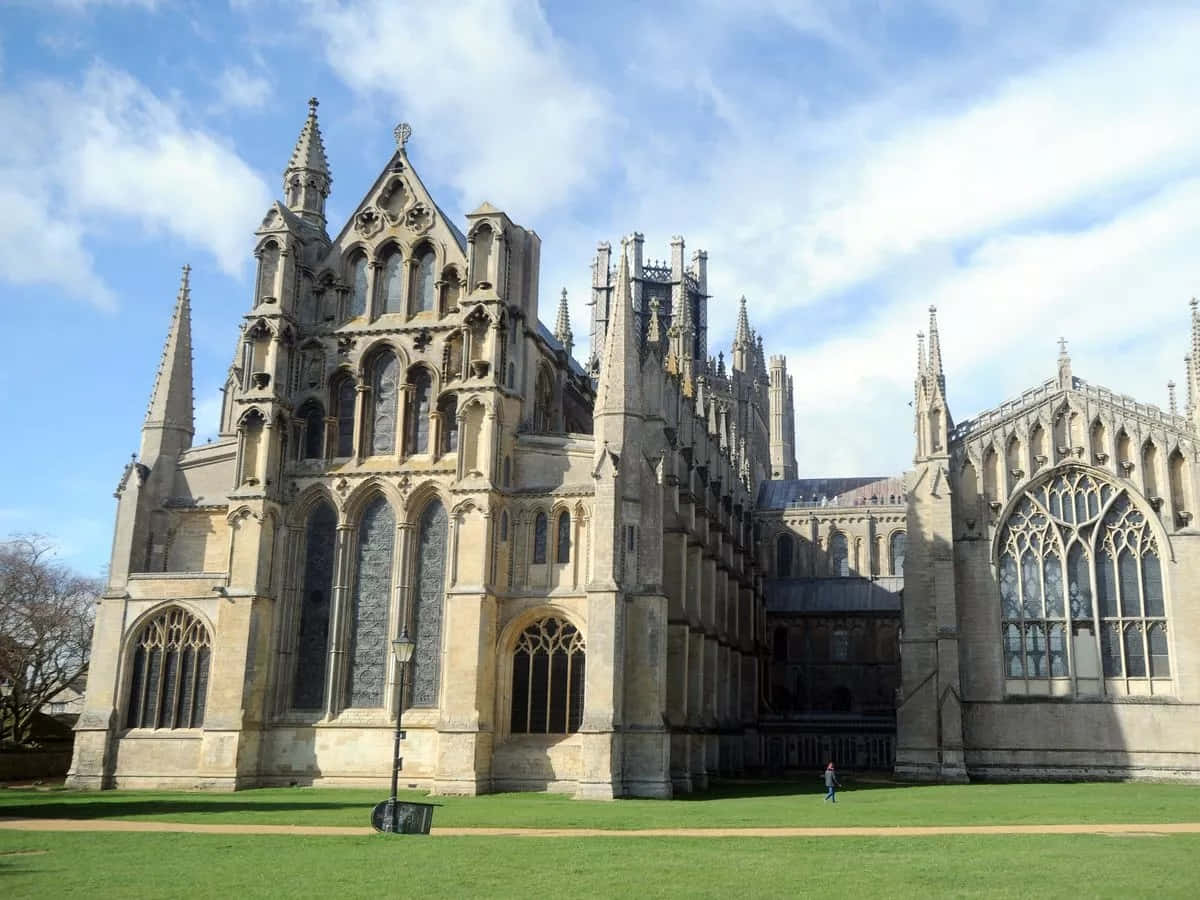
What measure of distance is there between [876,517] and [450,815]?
5343cm

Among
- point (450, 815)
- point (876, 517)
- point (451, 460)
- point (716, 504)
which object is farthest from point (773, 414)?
point (450, 815)

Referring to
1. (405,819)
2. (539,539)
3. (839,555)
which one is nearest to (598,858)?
(405,819)

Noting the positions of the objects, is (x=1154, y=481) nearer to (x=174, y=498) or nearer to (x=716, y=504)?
(x=716, y=504)

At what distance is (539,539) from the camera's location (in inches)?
1731

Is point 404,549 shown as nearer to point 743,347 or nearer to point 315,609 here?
point 315,609

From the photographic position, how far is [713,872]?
19.8 metres

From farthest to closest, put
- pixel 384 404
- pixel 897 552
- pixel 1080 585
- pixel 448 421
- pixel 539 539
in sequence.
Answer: pixel 897 552 → pixel 1080 585 → pixel 384 404 → pixel 448 421 → pixel 539 539

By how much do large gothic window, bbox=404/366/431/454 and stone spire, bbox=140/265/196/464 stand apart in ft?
30.7

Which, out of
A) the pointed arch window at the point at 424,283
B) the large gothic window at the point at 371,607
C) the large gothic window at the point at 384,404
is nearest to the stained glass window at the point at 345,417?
the large gothic window at the point at 384,404

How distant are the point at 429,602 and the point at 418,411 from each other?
7.53 meters

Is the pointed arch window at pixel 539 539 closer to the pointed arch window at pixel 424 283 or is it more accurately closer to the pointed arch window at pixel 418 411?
the pointed arch window at pixel 418 411

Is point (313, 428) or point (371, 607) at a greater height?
point (313, 428)

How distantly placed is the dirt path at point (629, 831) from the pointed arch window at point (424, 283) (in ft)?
77.9

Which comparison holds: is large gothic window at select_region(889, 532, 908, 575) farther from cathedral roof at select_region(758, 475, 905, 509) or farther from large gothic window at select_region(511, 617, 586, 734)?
large gothic window at select_region(511, 617, 586, 734)
